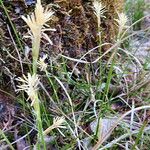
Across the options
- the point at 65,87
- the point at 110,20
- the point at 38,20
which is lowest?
the point at 65,87

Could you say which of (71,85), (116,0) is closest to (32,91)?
(71,85)

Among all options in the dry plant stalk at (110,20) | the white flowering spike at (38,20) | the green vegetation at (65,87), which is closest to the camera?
the white flowering spike at (38,20)

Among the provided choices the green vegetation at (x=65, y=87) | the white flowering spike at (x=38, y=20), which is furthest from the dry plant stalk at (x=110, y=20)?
the white flowering spike at (x=38, y=20)

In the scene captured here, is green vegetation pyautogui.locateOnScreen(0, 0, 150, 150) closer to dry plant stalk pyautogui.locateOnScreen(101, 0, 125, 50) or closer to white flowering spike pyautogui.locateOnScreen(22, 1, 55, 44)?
dry plant stalk pyautogui.locateOnScreen(101, 0, 125, 50)

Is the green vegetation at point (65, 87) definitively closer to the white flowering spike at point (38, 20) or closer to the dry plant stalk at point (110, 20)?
the dry plant stalk at point (110, 20)

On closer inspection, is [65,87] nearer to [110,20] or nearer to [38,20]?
[110,20]

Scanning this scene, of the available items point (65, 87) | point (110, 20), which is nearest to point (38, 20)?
point (65, 87)

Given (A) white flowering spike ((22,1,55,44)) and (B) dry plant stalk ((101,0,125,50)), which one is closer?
(A) white flowering spike ((22,1,55,44))

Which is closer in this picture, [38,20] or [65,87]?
[38,20]

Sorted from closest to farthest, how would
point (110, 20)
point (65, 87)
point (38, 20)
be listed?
1. point (38, 20)
2. point (65, 87)
3. point (110, 20)

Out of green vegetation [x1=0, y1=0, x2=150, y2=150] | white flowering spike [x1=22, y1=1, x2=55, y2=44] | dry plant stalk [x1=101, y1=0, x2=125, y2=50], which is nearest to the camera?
white flowering spike [x1=22, y1=1, x2=55, y2=44]

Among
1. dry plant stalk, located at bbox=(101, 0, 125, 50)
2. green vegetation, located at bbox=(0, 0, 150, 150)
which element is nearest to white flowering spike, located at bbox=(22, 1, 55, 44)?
green vegetation, located at bbox=(0, 0, 150, 150)

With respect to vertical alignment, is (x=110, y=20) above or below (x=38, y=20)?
below
